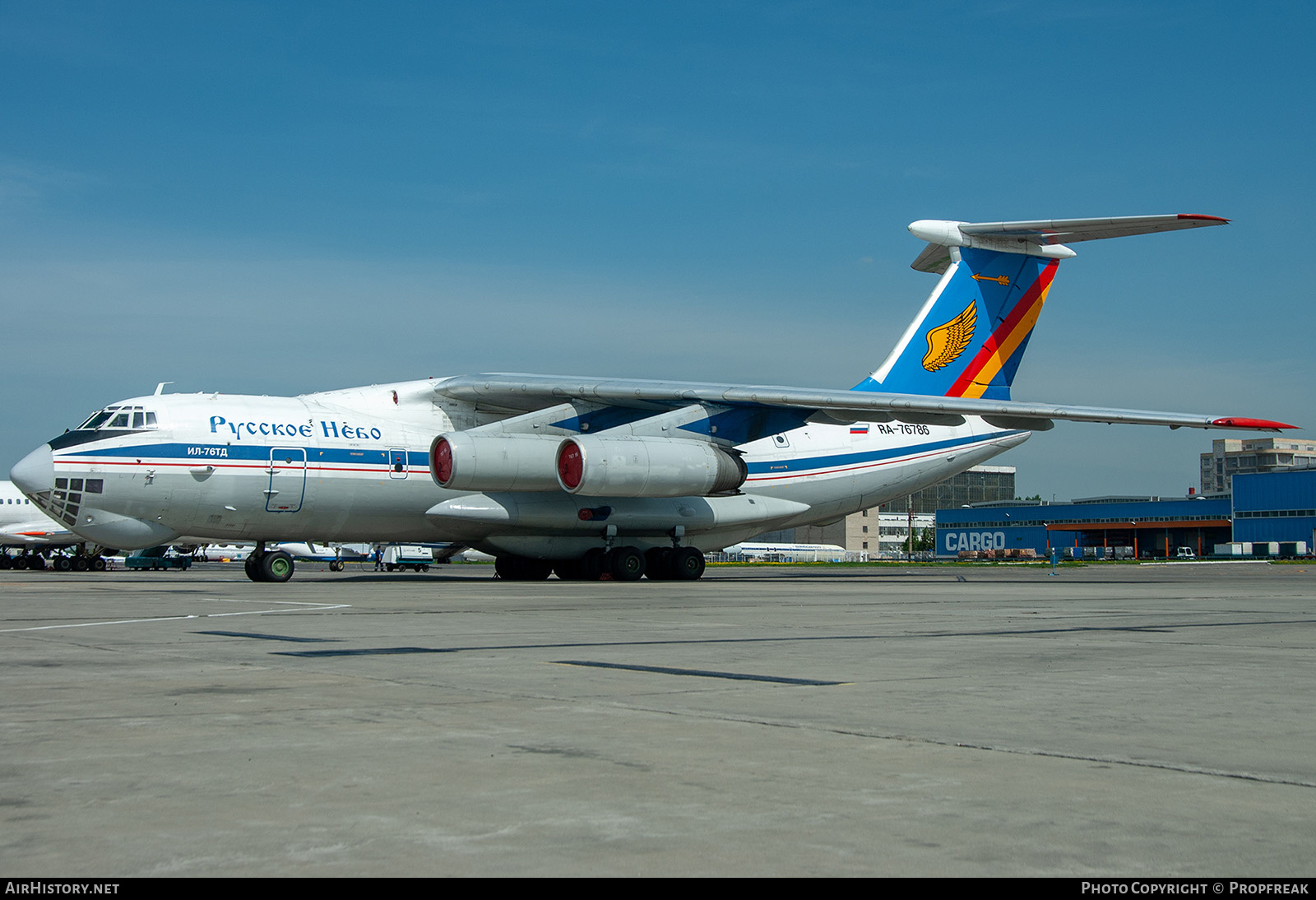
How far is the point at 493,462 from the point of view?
19578 mm

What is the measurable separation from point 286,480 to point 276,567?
1741mm

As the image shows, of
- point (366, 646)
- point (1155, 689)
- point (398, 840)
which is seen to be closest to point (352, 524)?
point (366, 646)

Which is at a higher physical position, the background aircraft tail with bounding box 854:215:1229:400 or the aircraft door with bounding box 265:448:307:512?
the background aircraft tail with bounding box 854:215:1229:400

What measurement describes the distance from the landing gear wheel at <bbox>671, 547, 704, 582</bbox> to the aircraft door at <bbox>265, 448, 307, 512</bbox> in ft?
22.9

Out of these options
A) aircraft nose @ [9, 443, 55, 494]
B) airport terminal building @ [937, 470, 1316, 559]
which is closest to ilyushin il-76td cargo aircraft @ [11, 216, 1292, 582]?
aircraft nose @ [9, 443, 55, 494]

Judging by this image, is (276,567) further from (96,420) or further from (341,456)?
(96,420)

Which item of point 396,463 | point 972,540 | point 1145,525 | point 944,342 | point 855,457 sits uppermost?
point 944,342

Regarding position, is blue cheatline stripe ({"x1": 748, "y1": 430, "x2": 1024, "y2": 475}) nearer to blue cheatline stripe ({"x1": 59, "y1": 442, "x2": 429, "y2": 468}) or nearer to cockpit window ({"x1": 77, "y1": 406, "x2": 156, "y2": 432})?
blue cheatline stripe ({"x1": 59, "y1": 442, "x2": 429, "y2": 468})

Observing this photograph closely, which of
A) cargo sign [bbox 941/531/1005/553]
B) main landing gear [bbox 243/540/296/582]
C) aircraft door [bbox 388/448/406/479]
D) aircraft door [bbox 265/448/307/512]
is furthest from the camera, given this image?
cargo sign [bbox 941/531/1005/553]

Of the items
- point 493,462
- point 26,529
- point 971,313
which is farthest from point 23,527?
point 971,313

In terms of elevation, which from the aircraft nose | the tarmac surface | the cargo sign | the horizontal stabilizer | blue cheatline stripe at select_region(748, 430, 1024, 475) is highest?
the horizontal stabilizer

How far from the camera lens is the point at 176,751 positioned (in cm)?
409

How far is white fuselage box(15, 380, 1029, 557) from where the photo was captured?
18531mm

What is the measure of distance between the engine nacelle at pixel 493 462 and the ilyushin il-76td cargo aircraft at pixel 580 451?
0.03 meters
